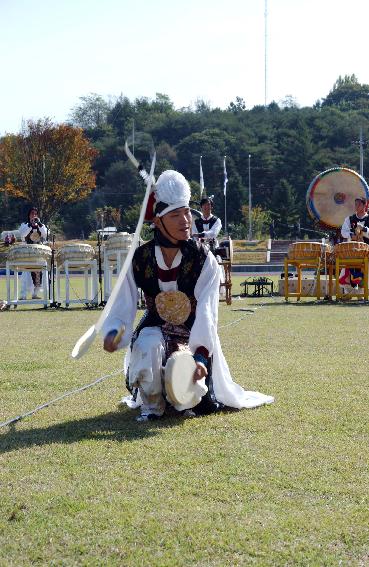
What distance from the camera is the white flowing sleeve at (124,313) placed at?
16.3 feet

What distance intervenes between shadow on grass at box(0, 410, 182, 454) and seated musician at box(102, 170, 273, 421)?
140 millimetres

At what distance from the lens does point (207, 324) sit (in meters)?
4.88

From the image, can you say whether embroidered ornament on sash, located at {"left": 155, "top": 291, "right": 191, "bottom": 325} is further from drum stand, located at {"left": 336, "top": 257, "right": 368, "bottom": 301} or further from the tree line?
the tree line

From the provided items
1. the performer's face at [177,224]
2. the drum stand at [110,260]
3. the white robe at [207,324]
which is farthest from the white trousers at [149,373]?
the drum stand at [110,260]

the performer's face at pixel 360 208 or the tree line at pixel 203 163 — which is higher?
the tree line at pixel 203 163

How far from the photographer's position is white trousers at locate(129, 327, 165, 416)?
4.87 m

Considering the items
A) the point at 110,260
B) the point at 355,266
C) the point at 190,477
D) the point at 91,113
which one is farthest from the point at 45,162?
the point at 190,477

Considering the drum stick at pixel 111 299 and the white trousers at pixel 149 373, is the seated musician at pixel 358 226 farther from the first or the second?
the white trousers at pixel 149 373

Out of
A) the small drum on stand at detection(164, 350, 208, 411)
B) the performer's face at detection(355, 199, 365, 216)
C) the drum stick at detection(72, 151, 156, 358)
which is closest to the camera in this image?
the drum stick at detection(72, 151, 156, 358)

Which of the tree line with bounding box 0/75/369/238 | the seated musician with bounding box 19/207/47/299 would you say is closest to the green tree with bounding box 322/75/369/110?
the tree line with bounding box 0/75/369/238

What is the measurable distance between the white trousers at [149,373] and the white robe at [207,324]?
0.12 m

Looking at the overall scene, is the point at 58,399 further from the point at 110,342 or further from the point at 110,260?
the point at 110,260

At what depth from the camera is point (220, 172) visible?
2576 inches

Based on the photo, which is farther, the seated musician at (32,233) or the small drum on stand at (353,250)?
the seated musician at (32,233)
